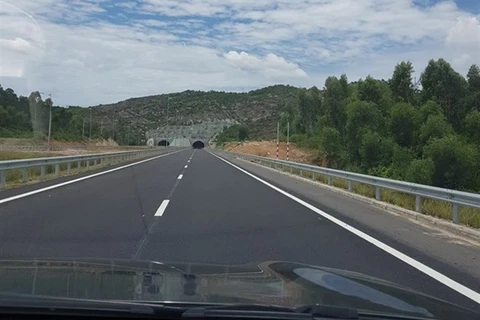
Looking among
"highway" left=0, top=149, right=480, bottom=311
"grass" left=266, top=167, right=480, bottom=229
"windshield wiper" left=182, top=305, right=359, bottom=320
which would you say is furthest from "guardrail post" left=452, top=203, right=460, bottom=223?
"windshield wiper" left=182, top=305, right=359, bottom=320

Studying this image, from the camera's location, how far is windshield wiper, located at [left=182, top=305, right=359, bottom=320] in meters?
3.97

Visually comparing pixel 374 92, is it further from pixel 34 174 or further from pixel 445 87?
pixel 34 174

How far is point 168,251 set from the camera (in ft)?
31.2

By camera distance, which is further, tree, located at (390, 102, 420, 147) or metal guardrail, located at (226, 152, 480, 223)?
tree, located at (390, 102, 420, 147)

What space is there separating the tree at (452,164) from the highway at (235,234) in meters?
37.6

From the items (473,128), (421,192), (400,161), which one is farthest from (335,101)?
(421,192)

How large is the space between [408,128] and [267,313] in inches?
2734

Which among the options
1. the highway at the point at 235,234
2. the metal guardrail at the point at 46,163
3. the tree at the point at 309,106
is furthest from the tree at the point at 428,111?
the highway at the point at 235,234

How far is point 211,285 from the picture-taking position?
5.04 m

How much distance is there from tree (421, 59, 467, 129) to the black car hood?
3167 inches

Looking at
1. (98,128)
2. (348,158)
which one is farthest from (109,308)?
(98,128)

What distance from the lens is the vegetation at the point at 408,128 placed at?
54.1 m

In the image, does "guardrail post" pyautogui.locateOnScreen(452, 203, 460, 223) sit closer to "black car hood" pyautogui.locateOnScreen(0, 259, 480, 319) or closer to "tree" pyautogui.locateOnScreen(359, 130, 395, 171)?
"black car hood" pyautogui.locateOnScreen(0, 259, 480, 319)

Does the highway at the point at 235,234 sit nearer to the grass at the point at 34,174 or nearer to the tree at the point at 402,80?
the grass at the point at 34,174
